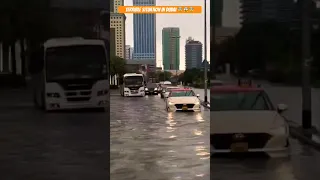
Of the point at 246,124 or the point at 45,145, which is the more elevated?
the point at 246,124

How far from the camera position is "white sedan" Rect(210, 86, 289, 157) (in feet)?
17.8

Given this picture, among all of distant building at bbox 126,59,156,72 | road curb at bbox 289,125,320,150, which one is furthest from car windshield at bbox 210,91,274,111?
distant building at bbox 126,59,156,72

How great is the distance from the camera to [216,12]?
5.50m

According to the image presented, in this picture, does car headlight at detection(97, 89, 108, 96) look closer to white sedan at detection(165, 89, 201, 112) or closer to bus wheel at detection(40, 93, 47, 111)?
bus wheel at detection(40, 93, 47, 111)

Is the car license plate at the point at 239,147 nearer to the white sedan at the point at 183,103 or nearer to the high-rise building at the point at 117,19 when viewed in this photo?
the high-rise building at the point at 117,19

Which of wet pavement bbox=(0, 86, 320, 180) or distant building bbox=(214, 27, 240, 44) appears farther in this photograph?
distant building bbox=(214, 27, 240, 44)

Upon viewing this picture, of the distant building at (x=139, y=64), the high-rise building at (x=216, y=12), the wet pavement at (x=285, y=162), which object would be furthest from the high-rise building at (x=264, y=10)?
the distant building at (x=139, y=64)

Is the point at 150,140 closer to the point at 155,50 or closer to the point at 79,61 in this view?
the point at 79,61

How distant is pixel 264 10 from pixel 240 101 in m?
1.10

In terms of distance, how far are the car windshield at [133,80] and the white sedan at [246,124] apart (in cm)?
3265

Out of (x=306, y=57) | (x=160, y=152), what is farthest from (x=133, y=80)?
(x=306, y=57)

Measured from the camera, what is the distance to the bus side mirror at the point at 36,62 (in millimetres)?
5523

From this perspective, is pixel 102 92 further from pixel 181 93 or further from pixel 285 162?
pixel 181 93

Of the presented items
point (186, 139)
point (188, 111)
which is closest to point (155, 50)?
point (188, 111)
